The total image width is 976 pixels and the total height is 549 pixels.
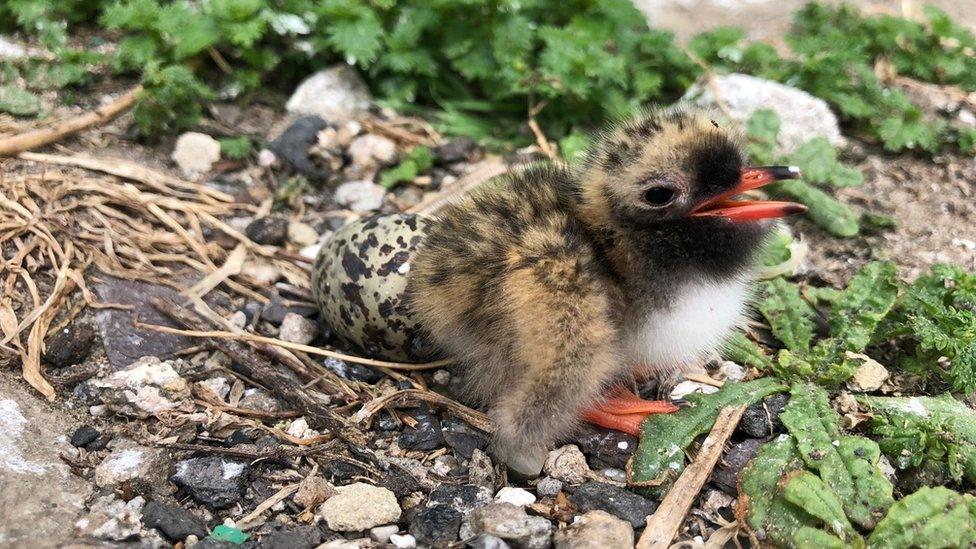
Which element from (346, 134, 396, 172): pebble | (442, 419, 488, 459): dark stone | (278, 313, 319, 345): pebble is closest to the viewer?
(442, 419, 488, 459): dark stone

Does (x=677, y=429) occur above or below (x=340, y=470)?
above

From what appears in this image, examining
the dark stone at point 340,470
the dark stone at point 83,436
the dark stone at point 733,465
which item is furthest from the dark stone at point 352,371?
the dark stone at point 733,465

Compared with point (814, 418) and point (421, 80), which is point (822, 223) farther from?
point (421, 80)

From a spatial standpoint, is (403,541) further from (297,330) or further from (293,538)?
(297,330)

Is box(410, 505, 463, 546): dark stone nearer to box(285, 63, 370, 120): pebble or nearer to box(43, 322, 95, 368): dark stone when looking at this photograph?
box(43, 322, 95, 368): dark stone

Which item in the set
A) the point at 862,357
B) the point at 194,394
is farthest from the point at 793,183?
the point at 194,394

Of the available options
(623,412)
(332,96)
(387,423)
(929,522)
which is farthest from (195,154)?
(929,522)

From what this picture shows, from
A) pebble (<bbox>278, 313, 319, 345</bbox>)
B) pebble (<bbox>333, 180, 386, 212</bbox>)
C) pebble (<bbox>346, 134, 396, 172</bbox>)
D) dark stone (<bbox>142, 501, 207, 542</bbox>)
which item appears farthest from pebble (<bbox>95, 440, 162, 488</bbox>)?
pebble (<bbox>346, 134, 396, 172</bbox>)
